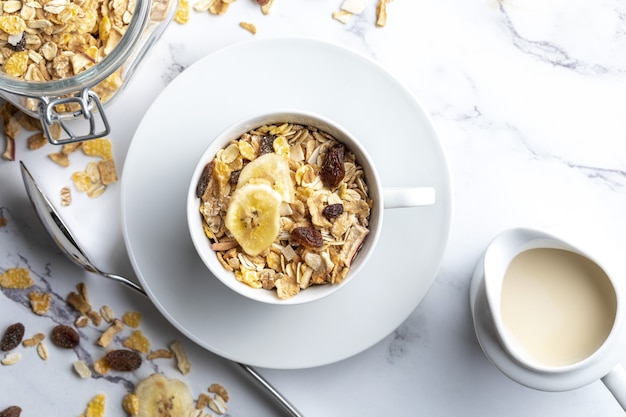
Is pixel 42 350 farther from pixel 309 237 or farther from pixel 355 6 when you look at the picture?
pixel 355 6

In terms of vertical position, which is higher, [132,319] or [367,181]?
[367,181]

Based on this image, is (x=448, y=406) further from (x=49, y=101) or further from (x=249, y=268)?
(x=49, y=101)

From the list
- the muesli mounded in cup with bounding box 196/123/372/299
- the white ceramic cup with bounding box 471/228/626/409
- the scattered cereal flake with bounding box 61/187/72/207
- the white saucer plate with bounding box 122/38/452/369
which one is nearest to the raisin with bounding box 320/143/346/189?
the muesli mounded in cup with bounding box 196/123/372/299

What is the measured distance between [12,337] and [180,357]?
1.07 ft

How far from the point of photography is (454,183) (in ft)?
4.67

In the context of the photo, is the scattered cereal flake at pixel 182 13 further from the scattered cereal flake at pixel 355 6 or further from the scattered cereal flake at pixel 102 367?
the scattered cereal flake at pixel 102 367

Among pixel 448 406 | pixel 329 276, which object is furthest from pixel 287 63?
pixel 448 406

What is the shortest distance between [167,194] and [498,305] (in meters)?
0.60

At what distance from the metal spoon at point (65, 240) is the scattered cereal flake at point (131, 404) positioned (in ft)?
0.70

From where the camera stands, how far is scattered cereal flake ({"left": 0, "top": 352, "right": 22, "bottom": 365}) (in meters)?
1.43

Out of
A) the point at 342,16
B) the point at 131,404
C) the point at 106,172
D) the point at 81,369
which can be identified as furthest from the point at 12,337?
the point at 342,16

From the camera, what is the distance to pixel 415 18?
1.41 metres

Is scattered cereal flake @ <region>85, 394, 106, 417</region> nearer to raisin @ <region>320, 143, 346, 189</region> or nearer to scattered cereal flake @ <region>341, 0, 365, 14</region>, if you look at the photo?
raisin @ <region>320, 143, 346, 189</region>

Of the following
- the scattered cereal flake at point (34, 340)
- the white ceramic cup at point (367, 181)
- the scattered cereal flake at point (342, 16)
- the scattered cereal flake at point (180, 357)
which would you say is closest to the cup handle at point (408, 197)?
the white ceramic cup at point (367, 181)
